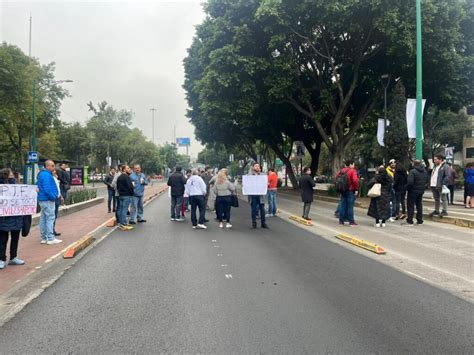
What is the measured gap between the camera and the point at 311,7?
21.4 m

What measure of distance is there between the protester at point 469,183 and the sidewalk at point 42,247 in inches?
566

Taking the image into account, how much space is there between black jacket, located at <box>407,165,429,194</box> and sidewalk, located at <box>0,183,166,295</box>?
9.31 metres

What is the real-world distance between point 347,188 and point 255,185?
9.04 ft

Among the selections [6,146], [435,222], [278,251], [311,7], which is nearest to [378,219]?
[435,222]

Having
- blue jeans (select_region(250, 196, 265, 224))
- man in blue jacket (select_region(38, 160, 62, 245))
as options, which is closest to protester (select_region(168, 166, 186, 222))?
blue jeans (select_region(250, 196, 265, 224))

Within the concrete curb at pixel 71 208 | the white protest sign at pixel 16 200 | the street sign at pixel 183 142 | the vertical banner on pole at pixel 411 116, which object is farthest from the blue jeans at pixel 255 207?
the street sign at pixel 183 142

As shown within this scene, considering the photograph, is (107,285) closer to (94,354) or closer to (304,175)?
(94,354)

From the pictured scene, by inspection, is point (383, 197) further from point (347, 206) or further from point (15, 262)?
point (15, 262)

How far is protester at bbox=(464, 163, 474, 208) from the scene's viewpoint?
18391 millimetres

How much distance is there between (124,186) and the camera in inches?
512

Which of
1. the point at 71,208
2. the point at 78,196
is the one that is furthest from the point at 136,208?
the point at 78,196

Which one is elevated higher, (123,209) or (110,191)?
(110,191)

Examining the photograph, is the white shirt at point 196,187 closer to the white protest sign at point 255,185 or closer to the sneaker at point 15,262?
the white protest sign at point 255,185

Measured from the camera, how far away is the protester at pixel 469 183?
18.4 metres
